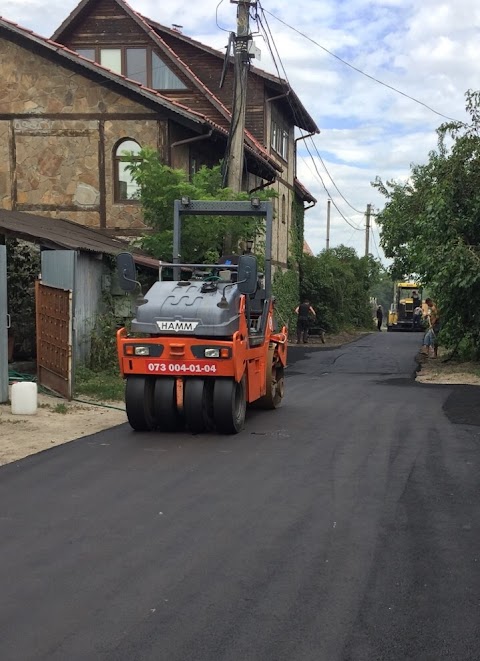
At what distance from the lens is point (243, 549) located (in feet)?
18.0

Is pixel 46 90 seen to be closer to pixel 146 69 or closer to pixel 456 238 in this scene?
pixel 146 69

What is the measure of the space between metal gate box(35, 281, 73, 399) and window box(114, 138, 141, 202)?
794 cm

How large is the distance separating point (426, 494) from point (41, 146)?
1711cm

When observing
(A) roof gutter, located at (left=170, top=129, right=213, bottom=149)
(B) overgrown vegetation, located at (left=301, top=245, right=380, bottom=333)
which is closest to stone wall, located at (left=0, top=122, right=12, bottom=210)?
(A) roof gutter, located at (left=170, top=129, right=213, bottom=149)

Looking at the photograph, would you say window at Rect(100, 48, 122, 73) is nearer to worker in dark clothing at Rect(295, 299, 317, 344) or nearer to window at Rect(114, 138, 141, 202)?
window at Rect(114, 138, 141, 202)

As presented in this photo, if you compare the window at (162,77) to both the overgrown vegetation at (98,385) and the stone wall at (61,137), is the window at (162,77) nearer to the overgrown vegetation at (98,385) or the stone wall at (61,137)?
the stone wall at (61,137)

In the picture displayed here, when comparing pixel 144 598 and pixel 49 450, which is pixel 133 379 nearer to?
pixel 49 450

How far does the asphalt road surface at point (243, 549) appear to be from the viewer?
4066 millimetres

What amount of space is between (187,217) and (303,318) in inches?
531

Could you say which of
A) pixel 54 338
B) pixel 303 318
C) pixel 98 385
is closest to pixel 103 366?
pixel 98 385

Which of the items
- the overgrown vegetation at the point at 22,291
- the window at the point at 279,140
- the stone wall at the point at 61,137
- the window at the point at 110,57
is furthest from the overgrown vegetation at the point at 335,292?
the overgrown vegetation at the point at 22,291

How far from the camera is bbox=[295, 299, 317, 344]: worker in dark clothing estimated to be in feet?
102

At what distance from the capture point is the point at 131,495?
6945 mm

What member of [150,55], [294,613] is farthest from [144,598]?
[150,55]
